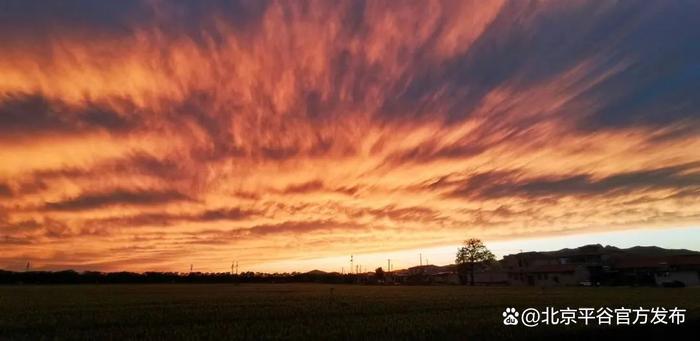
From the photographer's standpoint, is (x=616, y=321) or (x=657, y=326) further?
(x=616, y=321)

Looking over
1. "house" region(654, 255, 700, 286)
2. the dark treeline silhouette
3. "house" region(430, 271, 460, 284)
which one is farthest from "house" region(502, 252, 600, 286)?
the dark treeline silhouette

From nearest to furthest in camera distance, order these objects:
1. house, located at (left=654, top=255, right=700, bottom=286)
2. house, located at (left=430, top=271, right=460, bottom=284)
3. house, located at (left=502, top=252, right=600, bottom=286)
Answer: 1. house, located at (left=654, top=255, right=700, bottom=286)
2. house, located at (left=502, top=252, right=600, bottom=286)
3. house, located at (left=430, top=271, right=460, bottom=284)

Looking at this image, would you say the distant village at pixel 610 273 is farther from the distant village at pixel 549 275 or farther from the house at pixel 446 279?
the house at pixel 446 279

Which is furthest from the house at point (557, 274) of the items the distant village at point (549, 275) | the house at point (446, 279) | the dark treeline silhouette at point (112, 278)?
the dark treeline silhouette at point (112, 278)

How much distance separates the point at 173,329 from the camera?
2372cm

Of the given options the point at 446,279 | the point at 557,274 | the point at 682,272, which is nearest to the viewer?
the point at 682,272

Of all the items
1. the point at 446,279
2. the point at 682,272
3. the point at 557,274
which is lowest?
the point at 682,272

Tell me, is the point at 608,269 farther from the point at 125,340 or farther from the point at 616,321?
the point at 125,340

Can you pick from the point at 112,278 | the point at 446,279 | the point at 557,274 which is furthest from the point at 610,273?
the point at 112,278

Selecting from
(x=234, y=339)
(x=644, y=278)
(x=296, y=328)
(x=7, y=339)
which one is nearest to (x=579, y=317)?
(x=296, y=328)

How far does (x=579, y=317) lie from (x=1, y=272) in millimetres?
174327

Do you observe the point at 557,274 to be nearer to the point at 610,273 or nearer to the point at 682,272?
the point at 610,273

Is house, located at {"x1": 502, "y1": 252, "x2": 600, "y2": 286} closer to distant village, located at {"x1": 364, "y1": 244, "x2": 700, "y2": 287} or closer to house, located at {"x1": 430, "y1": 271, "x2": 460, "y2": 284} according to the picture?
Result: distant village, located at {"x1": 364, "y1": 244, "x2": 700, "y2": 287}

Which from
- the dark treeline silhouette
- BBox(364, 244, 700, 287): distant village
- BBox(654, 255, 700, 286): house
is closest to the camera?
BBox(654, 255, 700, 286): house
